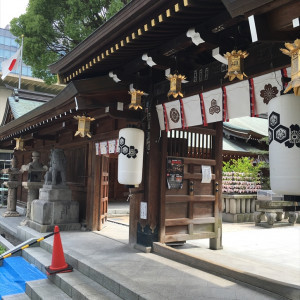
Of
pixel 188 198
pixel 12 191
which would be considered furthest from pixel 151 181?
pixel 12 191

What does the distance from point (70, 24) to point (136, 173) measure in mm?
12364

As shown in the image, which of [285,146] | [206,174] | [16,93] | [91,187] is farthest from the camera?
[16,93]

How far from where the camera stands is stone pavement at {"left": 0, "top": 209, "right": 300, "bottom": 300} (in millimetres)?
4305

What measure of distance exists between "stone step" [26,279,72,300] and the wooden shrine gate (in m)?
2.47

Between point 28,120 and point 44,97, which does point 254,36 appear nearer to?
point 28,120

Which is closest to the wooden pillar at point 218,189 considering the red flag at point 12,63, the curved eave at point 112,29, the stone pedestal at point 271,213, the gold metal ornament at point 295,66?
the curved eave at point 112,29

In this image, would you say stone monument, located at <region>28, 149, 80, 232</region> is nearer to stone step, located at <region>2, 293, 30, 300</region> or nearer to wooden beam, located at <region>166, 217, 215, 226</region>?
stone step, located at <region>2, 293, 30, 300</region>

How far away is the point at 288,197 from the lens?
3318 mm

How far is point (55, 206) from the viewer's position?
9.10 metres

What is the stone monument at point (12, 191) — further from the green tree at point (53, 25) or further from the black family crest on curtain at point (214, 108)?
the black family crest on curtain at point (214, 108)

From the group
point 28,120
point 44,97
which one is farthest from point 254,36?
point 44,97

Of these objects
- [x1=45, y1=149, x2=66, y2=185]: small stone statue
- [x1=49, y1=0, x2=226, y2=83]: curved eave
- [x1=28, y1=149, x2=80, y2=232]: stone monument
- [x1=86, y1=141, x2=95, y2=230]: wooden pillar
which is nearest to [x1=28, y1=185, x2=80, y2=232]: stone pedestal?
[x1=28, y1=149, x2=80, y2=232]: stone monument

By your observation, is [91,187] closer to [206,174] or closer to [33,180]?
[33,180]

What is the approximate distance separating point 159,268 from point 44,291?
198cm
